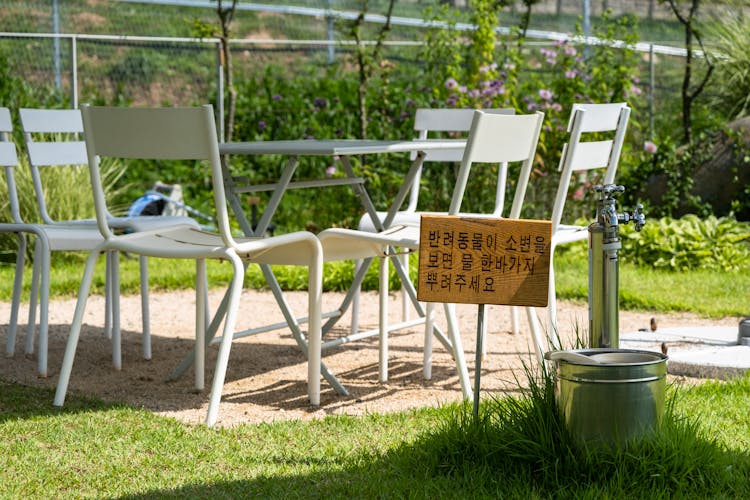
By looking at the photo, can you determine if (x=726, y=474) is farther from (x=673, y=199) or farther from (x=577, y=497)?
(x=673, y=199)

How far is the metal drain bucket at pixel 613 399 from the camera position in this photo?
2.88 meters

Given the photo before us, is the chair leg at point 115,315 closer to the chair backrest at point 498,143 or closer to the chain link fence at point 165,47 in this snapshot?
the chair backrest at point 498,143

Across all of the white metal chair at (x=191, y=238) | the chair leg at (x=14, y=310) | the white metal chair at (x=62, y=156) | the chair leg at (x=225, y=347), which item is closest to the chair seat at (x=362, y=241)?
the white metal chair at (x=191, y=238)

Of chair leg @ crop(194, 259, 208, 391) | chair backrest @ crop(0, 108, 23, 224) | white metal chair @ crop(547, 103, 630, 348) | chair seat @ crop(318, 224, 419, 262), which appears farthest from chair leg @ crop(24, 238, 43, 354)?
white metal chair @ crop(547, 103, 630, 348)

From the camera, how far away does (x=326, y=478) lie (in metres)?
3.05

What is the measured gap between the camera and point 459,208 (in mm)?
4074

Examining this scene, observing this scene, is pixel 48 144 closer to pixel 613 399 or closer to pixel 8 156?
pixel 8 156

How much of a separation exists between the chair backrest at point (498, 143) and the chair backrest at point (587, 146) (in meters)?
0.14

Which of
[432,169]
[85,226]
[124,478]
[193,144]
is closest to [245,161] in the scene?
[432,169]

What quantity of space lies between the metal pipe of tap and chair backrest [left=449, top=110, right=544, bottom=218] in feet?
2.42

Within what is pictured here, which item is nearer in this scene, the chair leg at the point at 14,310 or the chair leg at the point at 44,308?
the chair leg at the point at 44,308

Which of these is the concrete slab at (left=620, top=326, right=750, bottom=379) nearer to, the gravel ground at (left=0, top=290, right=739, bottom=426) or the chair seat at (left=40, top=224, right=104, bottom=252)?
the gravel ground at (left=0, top=290, right=739, bottom=426)

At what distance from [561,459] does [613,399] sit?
0.22m

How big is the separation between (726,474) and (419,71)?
28.6 ft
